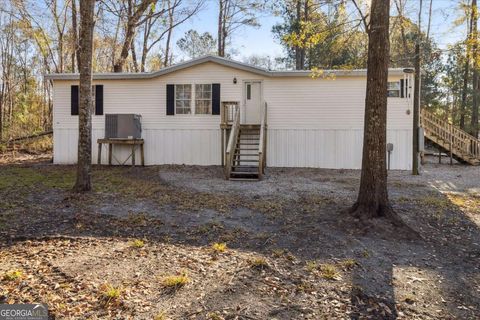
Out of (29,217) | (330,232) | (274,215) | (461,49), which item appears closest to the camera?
(330,232)

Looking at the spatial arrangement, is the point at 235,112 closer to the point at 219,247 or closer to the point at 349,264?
the point at 219,247

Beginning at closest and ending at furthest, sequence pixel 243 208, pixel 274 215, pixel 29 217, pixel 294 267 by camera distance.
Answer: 1. pixel 294 267
2. pixel 29 217
3. pixel 274 215
4. pixel 243 208

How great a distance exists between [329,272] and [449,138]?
13731 mm

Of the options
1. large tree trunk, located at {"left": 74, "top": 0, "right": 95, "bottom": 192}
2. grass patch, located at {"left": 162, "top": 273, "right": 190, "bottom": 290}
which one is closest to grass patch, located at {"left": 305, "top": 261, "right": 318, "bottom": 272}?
grass patch, located at {"left": 162, "top": 273, "right": 190, "bottom": 290}

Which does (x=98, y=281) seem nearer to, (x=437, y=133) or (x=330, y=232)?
(x=330, y=232)

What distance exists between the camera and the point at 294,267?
4.06 m

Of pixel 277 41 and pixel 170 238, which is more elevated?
pixel 277 41

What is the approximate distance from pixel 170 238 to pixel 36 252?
1.56 metres

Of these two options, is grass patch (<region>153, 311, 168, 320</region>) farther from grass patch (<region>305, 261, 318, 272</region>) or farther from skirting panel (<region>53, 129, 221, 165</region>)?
skirting panel (<region>53, 129, 221, 165</region>)

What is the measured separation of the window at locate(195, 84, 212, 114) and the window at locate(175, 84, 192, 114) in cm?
26

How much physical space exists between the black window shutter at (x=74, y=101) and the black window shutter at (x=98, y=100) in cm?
74

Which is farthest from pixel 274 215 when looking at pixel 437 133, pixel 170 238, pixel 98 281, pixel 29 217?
pixel 437 133

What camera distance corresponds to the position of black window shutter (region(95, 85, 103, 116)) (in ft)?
44.0

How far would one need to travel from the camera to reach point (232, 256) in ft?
14.1
